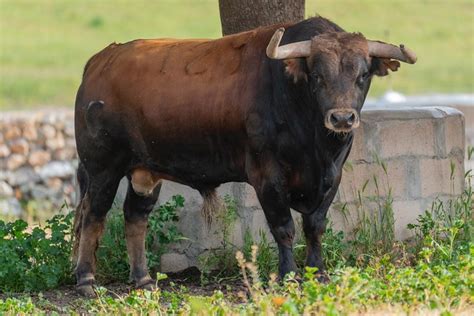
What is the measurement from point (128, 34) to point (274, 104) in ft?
95.1

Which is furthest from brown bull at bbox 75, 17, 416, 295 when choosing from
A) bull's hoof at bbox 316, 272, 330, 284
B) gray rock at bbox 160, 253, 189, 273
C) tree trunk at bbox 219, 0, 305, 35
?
tree trunk at bbox 219, 0, 305, 35

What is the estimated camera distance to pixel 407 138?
11297 millimetres

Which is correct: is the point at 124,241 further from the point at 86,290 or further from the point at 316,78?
the point at 316,78

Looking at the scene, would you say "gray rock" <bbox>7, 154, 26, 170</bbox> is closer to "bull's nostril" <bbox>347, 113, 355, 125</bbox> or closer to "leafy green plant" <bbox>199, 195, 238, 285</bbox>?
"leafy green plant" <bbox>199, 195, 238, 285</bbox>

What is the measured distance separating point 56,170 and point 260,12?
1014 cm

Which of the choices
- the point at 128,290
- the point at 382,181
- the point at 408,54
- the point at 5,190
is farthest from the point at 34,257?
the point at 5,190

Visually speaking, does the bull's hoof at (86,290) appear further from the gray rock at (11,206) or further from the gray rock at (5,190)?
the gray rock at (5,190)

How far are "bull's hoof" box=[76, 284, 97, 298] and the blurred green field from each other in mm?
Answer: 20546

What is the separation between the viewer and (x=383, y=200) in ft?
36.8

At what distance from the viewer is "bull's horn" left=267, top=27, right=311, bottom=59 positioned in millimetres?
9375

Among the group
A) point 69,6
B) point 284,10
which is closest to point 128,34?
point 69,6

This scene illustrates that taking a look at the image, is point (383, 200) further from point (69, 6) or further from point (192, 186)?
point (69, 6)

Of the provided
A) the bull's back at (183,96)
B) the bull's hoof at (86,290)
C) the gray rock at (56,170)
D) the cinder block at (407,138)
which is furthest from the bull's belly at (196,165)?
the gray rock at (56,170)

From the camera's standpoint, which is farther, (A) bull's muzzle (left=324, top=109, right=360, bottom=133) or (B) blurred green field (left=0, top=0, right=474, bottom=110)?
(B) blurred green field (left=0, top=0, right=474, bottom=110)
